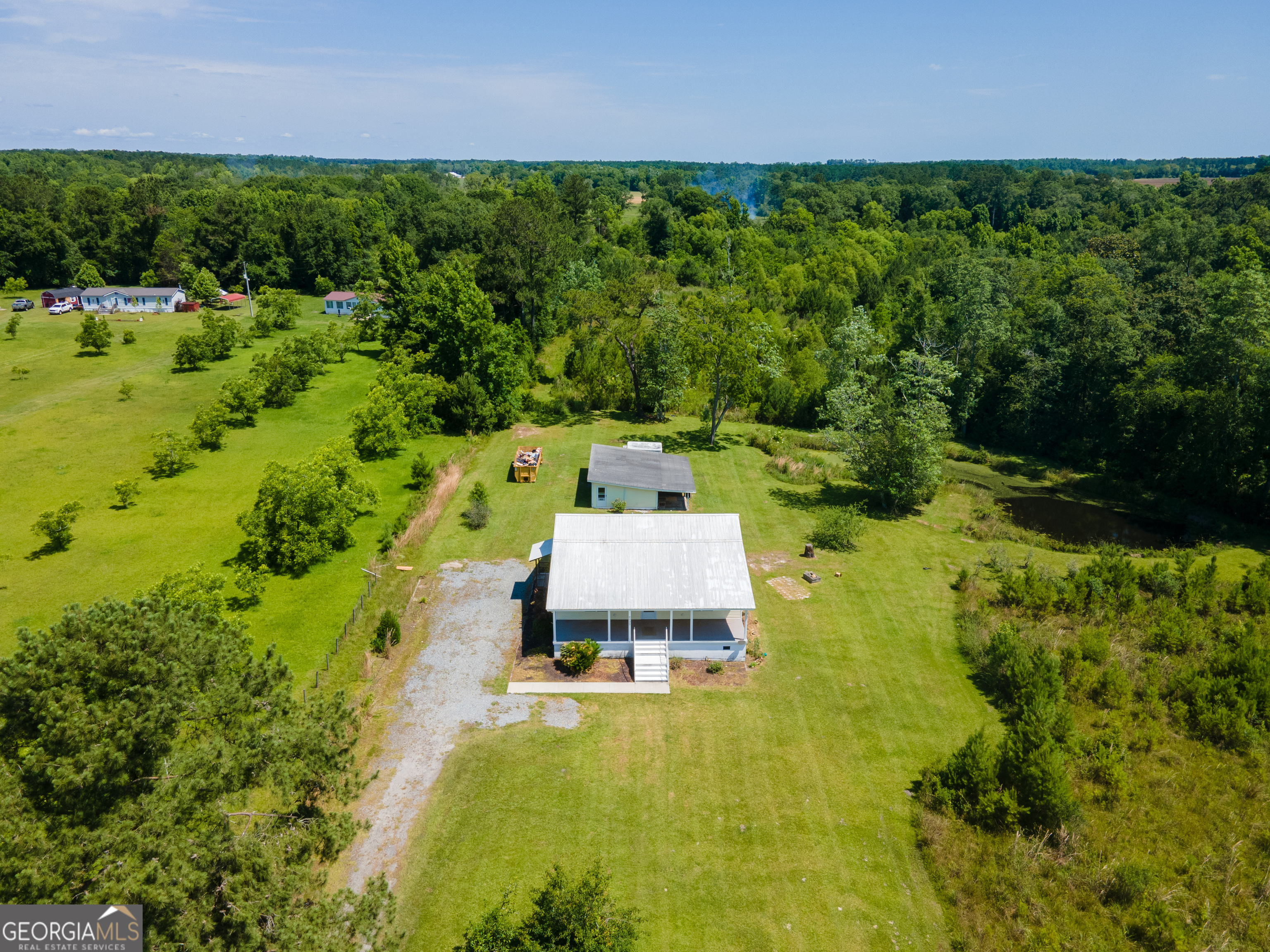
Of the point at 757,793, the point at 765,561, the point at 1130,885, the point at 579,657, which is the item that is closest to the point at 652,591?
the point at 579,657

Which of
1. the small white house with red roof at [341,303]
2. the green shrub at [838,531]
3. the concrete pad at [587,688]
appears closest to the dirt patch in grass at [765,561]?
the green shrub at [838,531]

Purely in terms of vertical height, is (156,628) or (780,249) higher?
(780,249)

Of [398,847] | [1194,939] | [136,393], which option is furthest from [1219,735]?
[136,393]

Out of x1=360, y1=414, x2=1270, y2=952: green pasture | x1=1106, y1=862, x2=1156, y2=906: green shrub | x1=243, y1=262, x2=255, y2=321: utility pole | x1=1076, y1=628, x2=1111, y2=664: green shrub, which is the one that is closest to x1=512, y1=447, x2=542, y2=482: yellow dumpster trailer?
x1=360, y1=414, x2=1270, y2=952: green pasture

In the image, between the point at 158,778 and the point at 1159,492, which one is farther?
the point at 1159,492

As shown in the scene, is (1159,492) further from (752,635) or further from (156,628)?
(156,628)

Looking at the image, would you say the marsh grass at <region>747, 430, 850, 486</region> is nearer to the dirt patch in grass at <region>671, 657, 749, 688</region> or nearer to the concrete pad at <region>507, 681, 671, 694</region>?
the dirt patch in grass at <region>671, 657, 749, 688</region>
